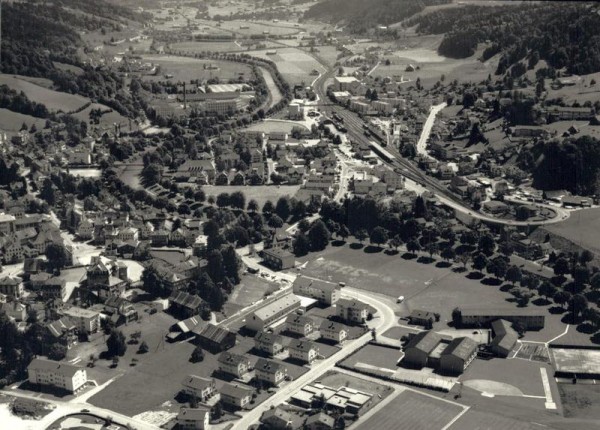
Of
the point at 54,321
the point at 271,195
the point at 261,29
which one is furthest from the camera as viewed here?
the point at 261,29

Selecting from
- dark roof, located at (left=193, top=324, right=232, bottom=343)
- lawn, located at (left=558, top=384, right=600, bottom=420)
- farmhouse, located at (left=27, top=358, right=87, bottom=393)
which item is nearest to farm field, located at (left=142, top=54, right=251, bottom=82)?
dark roof, located at (left=193, top=324, right=232, bottom=343)

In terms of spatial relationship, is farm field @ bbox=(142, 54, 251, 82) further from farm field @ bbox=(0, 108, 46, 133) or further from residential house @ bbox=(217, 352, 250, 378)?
residential house @ bbox=(217, 352, 250, 378)

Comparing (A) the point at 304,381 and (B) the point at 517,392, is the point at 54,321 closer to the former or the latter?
(A) the point at 304,381

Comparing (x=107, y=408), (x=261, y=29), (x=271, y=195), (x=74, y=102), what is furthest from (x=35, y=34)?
(x=107, y=408)

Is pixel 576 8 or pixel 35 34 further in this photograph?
pixel 35 34

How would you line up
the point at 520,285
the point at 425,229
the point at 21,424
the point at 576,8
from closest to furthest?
the point at 21,424 → the point at 520,285 → the point at 425,229 → the point at 576,8

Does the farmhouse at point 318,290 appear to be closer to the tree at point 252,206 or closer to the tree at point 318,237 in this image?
the tree at point 318,237
